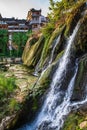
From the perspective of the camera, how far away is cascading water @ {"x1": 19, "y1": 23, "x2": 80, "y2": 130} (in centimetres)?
1099

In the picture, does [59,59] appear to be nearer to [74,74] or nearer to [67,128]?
[74,74]

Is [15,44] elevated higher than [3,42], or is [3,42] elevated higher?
[3,42]

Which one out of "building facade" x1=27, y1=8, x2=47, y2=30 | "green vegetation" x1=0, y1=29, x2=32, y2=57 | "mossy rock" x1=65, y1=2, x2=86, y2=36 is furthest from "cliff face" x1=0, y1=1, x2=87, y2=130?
"building facade" x1=27, y1=8, x2=47, y2=30

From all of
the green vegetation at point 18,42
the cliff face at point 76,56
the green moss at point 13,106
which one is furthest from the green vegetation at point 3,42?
the green moss at point 13,106

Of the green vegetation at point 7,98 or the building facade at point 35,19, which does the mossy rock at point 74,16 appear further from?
Answer: the building facade at point 35,19

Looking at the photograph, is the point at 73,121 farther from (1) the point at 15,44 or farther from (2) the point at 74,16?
(1) the point at 15,44

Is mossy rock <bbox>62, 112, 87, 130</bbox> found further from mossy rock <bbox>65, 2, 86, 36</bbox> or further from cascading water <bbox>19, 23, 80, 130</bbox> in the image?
mossy rock <bbox>65, 2, 86, 36</bbox>

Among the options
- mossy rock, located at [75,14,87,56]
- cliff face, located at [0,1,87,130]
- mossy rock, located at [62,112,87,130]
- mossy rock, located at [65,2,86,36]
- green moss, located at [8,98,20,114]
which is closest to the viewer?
mossy rock, located at [62,112,87,130]

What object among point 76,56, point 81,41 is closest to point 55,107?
point 76,56

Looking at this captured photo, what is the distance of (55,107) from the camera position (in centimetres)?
1202

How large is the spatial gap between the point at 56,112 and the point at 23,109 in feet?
4.44

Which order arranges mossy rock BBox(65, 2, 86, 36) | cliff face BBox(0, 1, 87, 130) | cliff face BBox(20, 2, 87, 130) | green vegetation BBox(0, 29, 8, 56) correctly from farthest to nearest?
green vegetation BBox(0, 29, 8, 56) < mossy rock BBox(65, 2, 86, 36) < cliff face BBox(0, 1, 87, 130) < cliff face BBox(20, 2, 87, 130)

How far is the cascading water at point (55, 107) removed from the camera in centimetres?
A: 1099

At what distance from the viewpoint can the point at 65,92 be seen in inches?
492
